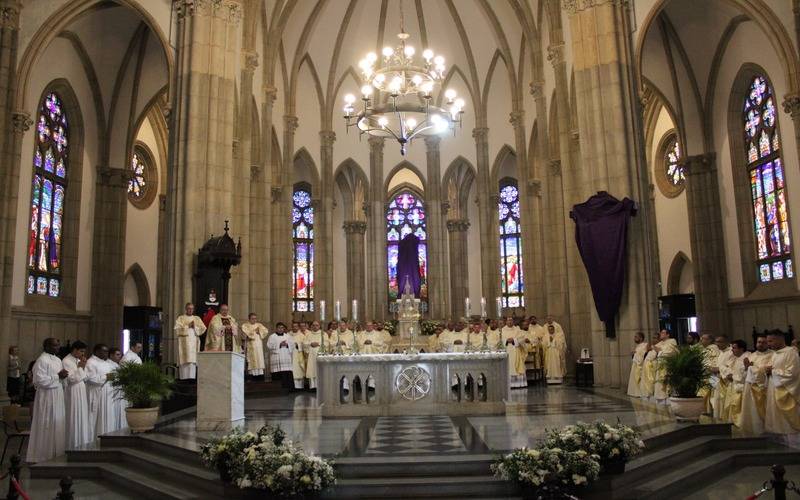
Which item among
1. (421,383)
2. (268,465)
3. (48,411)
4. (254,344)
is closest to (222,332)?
(48,411)

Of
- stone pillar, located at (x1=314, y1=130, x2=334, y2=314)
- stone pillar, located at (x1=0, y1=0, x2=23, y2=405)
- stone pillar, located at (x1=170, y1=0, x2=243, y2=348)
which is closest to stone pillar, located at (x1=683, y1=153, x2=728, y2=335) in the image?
stone pillar, located at (x1=314, y1=130, x2=334, y2=314)

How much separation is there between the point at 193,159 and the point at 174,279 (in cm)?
269

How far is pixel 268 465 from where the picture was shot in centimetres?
652

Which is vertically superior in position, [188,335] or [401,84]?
[401,84]

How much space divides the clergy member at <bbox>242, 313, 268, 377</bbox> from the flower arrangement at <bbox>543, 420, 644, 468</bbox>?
10.6 metres

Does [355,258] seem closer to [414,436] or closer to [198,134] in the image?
[198,134]

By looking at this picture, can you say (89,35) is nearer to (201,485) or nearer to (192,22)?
(192,22)

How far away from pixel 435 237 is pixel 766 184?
525 inches

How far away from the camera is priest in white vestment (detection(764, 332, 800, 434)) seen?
966 cm

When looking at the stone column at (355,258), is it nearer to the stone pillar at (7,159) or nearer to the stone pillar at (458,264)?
the stone pillar at (458,264)

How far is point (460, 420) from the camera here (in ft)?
35.6

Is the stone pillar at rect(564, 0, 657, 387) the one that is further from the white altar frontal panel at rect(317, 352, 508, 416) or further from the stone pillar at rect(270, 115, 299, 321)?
the stone pillar at rect(270, 115, 299, 321)

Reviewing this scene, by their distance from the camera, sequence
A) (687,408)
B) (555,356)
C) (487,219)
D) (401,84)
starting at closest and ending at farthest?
1. (687,408)
2. (401,84)
3. (555,356)
4. (487,219)

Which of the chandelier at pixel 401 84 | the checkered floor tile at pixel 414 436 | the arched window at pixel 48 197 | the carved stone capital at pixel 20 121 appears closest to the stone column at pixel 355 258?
the arched window at pixel 48 197
